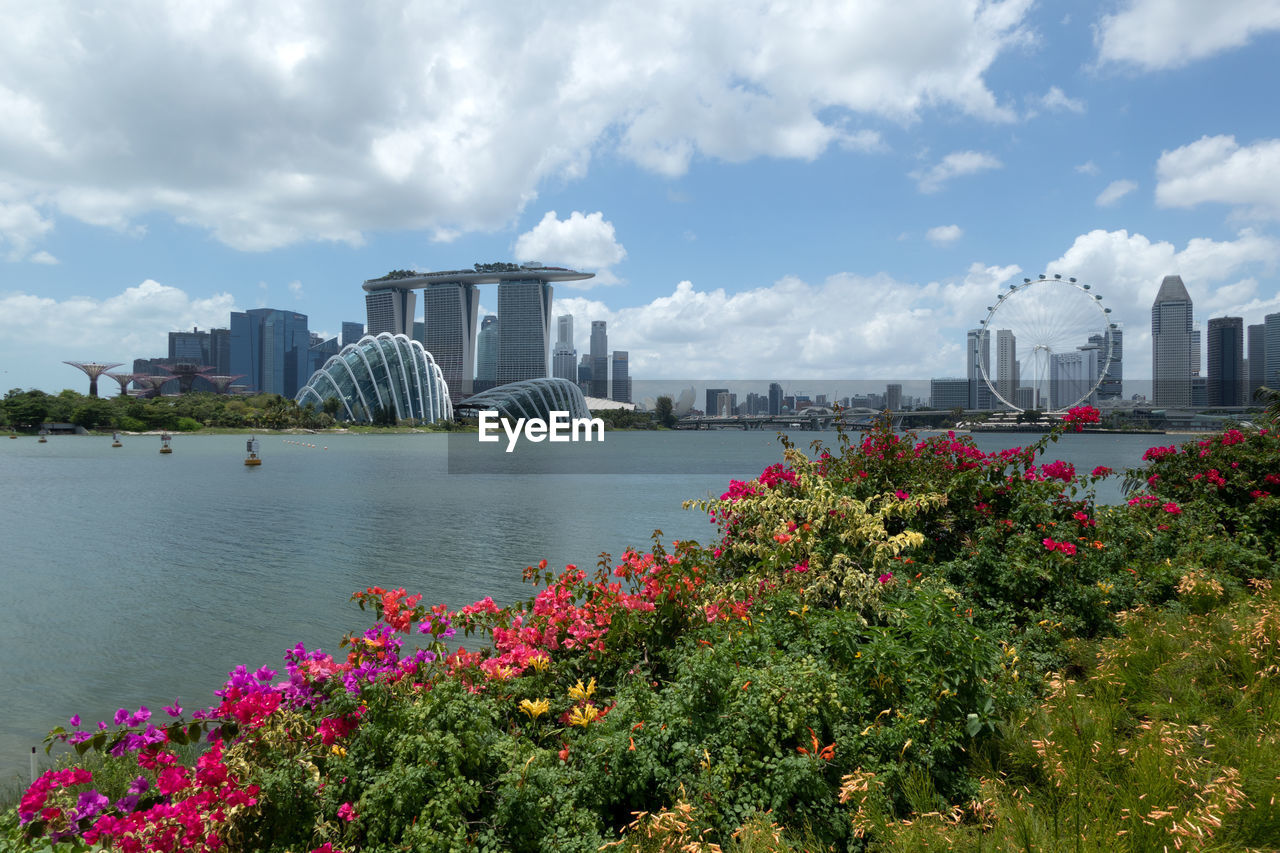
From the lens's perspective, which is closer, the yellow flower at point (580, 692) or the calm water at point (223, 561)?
the yellow flower at point (580, 692)

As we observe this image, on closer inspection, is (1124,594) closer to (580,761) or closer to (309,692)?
(580,761)

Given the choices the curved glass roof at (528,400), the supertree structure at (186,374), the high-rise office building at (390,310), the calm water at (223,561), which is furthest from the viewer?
the high-rise office building at (390,310)

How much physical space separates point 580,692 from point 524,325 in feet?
539

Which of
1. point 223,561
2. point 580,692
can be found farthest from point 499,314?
point 580,692

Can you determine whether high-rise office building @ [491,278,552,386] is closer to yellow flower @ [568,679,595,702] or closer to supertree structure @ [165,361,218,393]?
supertree structure @ [165,361,218,393]

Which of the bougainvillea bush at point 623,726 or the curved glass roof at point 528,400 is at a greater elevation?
the curved glass roof at point 528,400

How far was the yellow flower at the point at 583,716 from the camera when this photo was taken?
295 cm

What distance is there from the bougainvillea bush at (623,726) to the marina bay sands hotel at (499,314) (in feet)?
521

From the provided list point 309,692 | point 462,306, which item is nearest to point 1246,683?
→ point 309,692

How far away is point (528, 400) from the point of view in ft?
332

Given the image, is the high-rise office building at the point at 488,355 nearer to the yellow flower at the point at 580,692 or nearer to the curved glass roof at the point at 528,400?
the curved glass roof at the point at 528,400

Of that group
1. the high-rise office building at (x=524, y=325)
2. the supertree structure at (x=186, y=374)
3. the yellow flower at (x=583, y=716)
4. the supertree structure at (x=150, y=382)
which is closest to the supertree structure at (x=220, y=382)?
the supertree structure at (x=186, y=374)

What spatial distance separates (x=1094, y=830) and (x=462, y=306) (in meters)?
172

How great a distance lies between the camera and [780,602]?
3857 mm
